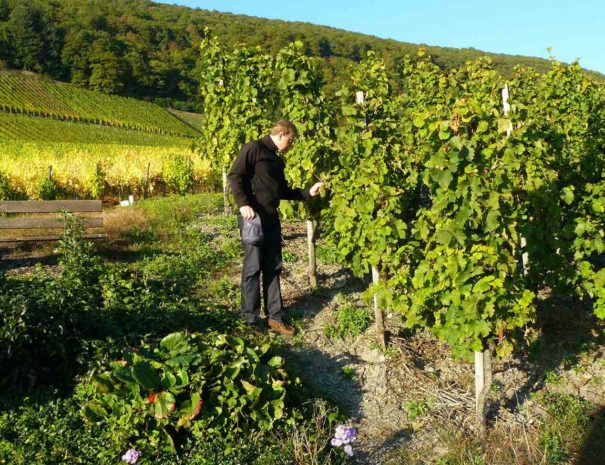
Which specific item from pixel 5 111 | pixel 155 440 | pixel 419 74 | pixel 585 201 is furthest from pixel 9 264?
pixel 5 111

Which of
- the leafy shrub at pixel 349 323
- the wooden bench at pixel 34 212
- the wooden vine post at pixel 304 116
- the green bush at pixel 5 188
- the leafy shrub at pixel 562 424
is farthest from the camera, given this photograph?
the green bush at pixel 5 188

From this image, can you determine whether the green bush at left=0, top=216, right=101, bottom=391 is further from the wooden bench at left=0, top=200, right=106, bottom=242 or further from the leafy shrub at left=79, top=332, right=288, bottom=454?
the wooden bench at left=0, top=200, right=106, bottom=242

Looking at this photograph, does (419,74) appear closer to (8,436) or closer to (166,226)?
(166,226)

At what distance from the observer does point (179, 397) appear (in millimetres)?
3840

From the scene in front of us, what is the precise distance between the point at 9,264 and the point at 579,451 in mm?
6809

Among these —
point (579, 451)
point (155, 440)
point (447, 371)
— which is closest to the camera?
point (155, 440)

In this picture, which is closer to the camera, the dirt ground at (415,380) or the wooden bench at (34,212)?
the dirt ground at (415,380)

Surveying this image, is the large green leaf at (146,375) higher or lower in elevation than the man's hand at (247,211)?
lower

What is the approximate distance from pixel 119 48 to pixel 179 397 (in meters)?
83.4

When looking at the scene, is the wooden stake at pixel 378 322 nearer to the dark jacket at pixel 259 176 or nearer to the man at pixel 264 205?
the man at pixel 264 205

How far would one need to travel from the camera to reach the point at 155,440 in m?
3.65

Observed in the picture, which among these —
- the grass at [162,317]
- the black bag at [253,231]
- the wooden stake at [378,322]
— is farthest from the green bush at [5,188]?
the wooden stake at [378,322]

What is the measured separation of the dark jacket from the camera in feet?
16.8

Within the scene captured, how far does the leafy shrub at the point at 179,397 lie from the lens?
371cm
